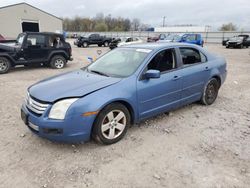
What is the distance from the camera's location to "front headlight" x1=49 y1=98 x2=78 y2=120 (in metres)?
2.83

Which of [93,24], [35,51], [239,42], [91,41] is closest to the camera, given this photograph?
[35,51]

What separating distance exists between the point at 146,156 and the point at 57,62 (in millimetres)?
8420

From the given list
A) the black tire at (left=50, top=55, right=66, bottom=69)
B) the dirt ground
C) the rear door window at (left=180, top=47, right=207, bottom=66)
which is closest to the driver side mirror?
the dirt ground

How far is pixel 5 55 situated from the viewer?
873cm

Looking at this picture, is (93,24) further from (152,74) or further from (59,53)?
(152,74)

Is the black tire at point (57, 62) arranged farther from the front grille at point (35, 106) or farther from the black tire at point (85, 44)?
the black tire at point (85, 44)

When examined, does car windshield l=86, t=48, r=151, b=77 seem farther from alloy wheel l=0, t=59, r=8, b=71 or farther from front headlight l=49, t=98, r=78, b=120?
alloy wheel l=0, t=59, r=8, b=71

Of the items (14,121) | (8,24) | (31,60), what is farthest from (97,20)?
(14,121)

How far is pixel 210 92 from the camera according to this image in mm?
5000

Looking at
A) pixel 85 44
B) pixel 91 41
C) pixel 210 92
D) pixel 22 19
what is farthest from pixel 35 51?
pixel 22 19

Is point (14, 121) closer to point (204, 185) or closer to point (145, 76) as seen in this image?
point (145, 76)

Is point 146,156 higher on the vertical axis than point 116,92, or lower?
lower

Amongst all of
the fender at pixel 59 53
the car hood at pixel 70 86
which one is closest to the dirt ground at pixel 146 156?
the car hood at pixel 70 86

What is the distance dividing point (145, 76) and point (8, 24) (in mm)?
31029
